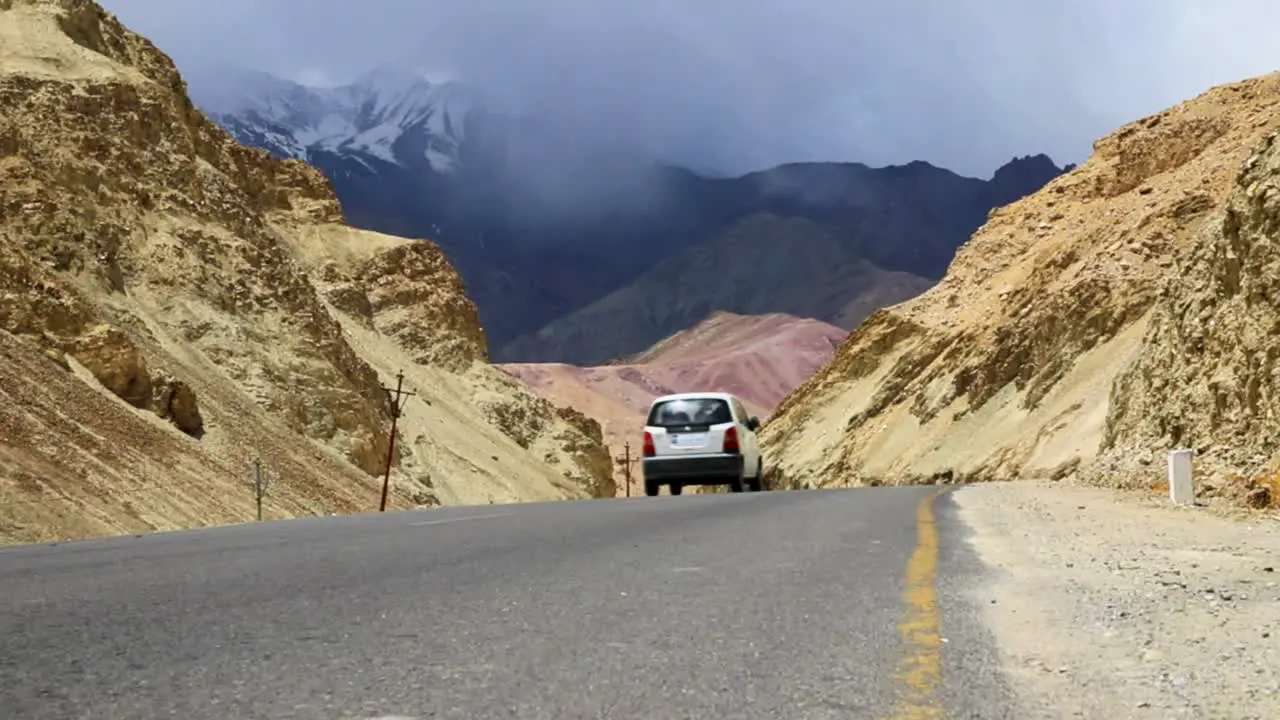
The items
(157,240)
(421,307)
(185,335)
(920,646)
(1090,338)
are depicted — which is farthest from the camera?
(421,307)

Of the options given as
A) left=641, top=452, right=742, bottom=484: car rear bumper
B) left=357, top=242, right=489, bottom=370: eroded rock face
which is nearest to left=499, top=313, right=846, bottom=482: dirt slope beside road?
left=357, top=242, right=489, bottom=370: eroded rock face

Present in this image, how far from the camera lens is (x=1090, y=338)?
182 ft

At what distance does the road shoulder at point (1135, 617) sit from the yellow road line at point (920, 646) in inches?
11.8

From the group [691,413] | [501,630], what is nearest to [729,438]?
[691,413]

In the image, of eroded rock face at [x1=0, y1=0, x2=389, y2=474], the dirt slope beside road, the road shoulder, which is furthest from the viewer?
the dirt slope beside road

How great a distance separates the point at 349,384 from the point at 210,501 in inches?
847

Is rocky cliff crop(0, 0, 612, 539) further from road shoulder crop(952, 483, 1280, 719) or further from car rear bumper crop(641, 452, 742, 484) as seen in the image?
road shoulder crop(952, 483, 1280, 719)

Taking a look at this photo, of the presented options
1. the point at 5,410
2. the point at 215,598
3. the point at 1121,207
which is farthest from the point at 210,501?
the point at 1121,207

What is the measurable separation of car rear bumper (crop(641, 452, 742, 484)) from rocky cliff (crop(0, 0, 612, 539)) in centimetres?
1129

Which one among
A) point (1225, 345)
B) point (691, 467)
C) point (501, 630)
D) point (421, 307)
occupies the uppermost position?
point (421, 307)

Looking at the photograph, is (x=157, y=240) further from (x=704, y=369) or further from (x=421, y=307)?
(x=704, y=369)

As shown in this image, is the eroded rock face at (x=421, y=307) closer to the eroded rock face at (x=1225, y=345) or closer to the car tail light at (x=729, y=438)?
the car tail light at (x=729, y=438)

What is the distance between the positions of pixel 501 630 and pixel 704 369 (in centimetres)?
17188

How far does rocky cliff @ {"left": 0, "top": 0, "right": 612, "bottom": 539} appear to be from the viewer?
3162 cm
